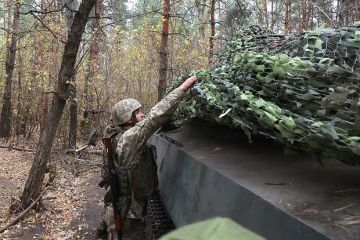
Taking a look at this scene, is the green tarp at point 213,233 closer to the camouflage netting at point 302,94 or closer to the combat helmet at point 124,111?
the camouflage netting at point 302,94

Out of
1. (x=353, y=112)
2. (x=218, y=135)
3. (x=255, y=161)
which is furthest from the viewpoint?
(x=218, y=135)

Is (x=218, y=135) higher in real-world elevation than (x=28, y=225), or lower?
higher

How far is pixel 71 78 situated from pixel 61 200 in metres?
2.31

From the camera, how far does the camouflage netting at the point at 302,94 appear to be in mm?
2418

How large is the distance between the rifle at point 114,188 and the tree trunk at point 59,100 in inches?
102

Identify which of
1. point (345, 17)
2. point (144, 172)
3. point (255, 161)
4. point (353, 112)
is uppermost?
point (345, 17)

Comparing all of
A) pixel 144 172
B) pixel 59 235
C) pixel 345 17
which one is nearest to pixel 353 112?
pixel 144 172

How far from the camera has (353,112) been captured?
7.88 ft

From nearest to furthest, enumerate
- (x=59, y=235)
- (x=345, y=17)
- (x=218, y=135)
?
(x=218, y=135) → (x=59, y=235) → (x=345, y=17)

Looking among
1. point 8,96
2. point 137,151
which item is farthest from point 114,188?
point 8,96

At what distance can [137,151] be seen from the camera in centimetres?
525

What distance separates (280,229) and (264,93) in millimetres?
1085

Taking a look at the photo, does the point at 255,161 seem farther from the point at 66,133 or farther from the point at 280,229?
the point at 66,133

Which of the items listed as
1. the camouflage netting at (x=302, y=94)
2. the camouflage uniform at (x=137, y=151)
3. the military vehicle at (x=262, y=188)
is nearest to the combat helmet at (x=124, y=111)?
the camouflage uniform at (x=137, y=151)
